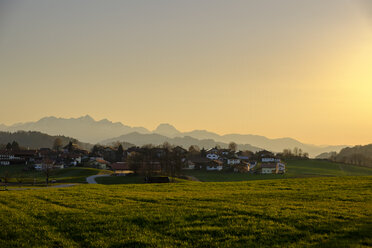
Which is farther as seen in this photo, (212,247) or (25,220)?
(25,220)

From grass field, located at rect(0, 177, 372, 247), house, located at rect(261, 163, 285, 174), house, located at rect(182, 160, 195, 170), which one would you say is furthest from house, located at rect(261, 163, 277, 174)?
grass field, located at rect(0, 177, 372, 247)

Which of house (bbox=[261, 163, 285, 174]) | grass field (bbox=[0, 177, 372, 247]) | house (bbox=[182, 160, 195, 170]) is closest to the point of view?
grass field (bbox=[0, 177, 372, 247])

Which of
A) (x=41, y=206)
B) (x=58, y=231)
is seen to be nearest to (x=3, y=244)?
(x=58, y=231)

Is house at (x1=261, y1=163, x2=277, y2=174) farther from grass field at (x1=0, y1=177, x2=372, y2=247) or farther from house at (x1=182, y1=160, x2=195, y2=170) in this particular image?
grass field at (x1=0, y1=177, x2=372, y2=247)

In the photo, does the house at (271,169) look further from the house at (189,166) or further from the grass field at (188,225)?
the grass field at (188,225)

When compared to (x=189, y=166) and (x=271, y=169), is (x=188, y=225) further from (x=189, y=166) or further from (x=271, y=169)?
(x=189, y=166)

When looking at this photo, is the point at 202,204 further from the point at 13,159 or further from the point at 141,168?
the point at 13,159

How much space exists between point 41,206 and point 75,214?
5.26 m

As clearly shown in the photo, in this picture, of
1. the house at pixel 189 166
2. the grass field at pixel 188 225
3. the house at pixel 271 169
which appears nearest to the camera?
the grass field at pixel 188 225

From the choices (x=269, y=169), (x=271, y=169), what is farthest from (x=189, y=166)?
(x=271, y=169)

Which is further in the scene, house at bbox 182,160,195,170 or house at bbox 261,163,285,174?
house at bbox 182,160,195,170

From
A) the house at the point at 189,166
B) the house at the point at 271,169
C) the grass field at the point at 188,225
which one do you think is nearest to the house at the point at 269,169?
the house at the point at 271,169

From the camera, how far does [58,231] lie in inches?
778

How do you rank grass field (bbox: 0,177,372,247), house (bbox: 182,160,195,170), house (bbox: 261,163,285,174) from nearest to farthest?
grass field (bbox: 0,177,372,247) < house (bbox: 261,163,285,174) < house (bbox: 182,160,195,170)
